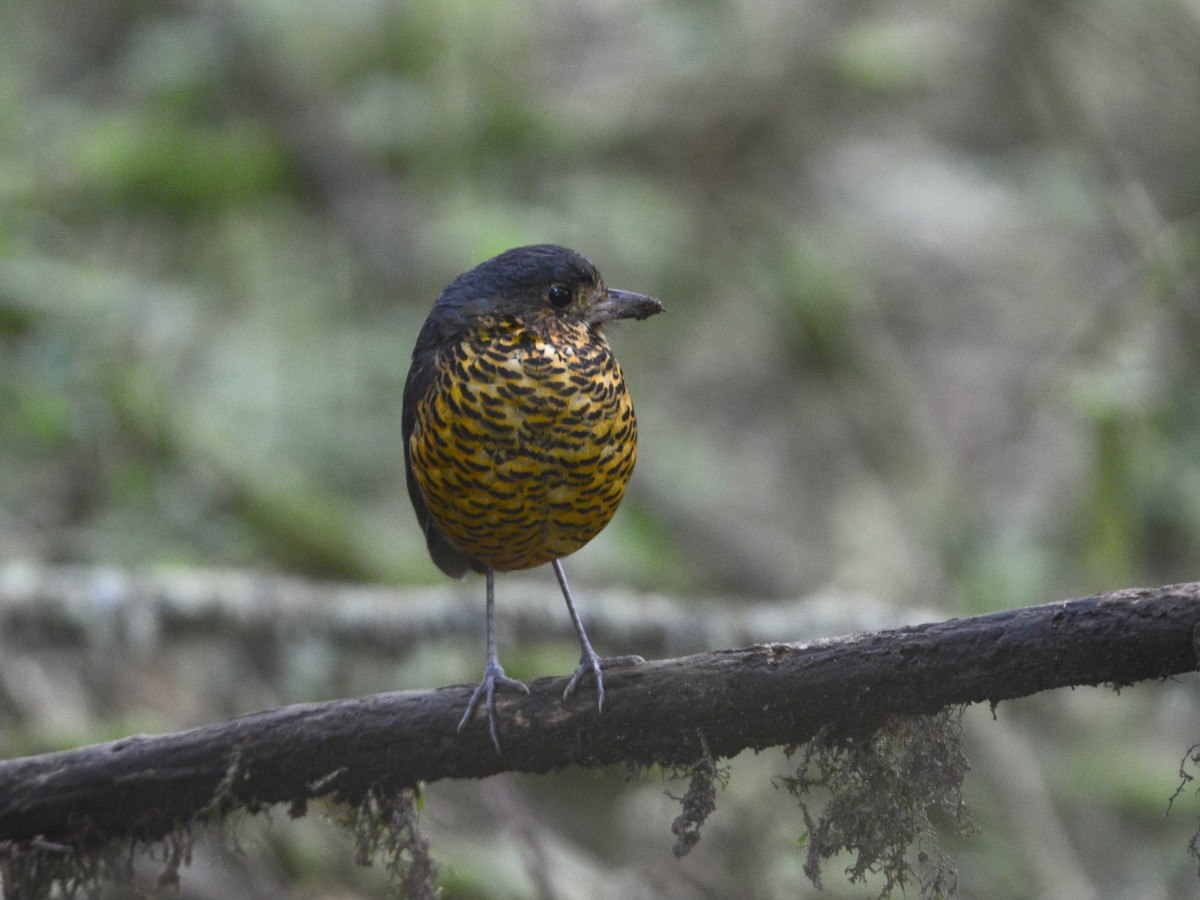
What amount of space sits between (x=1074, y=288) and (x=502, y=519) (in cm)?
908

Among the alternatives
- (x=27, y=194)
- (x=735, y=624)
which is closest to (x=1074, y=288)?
(x=735, y=624)

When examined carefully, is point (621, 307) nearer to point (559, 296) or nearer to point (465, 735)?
point (559, 296)

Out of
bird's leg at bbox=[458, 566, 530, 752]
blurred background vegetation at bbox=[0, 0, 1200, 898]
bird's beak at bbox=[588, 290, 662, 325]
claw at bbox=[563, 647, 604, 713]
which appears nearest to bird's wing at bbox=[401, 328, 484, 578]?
bird's beak at bbox=[588, 290, 662, 325]

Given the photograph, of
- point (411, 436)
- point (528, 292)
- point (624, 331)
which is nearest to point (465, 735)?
point (411, 436)

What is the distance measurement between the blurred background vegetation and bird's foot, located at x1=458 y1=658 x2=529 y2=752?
1967mm

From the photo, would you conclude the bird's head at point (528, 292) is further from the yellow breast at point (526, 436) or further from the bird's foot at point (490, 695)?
the bird's foot at point (490, 695)

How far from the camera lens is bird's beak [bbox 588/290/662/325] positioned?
A: 3863 mm

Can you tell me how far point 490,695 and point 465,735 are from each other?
123 mm

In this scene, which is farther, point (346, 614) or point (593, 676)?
point (346, 614)

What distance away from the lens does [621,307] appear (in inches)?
153

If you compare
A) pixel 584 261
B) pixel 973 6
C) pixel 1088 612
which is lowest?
pixel 1088 612

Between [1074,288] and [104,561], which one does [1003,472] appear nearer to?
[1074,288]

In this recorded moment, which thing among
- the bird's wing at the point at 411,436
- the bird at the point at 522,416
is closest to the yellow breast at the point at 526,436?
the bird at the point at 522,416

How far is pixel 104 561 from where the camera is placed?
19.8 ft
